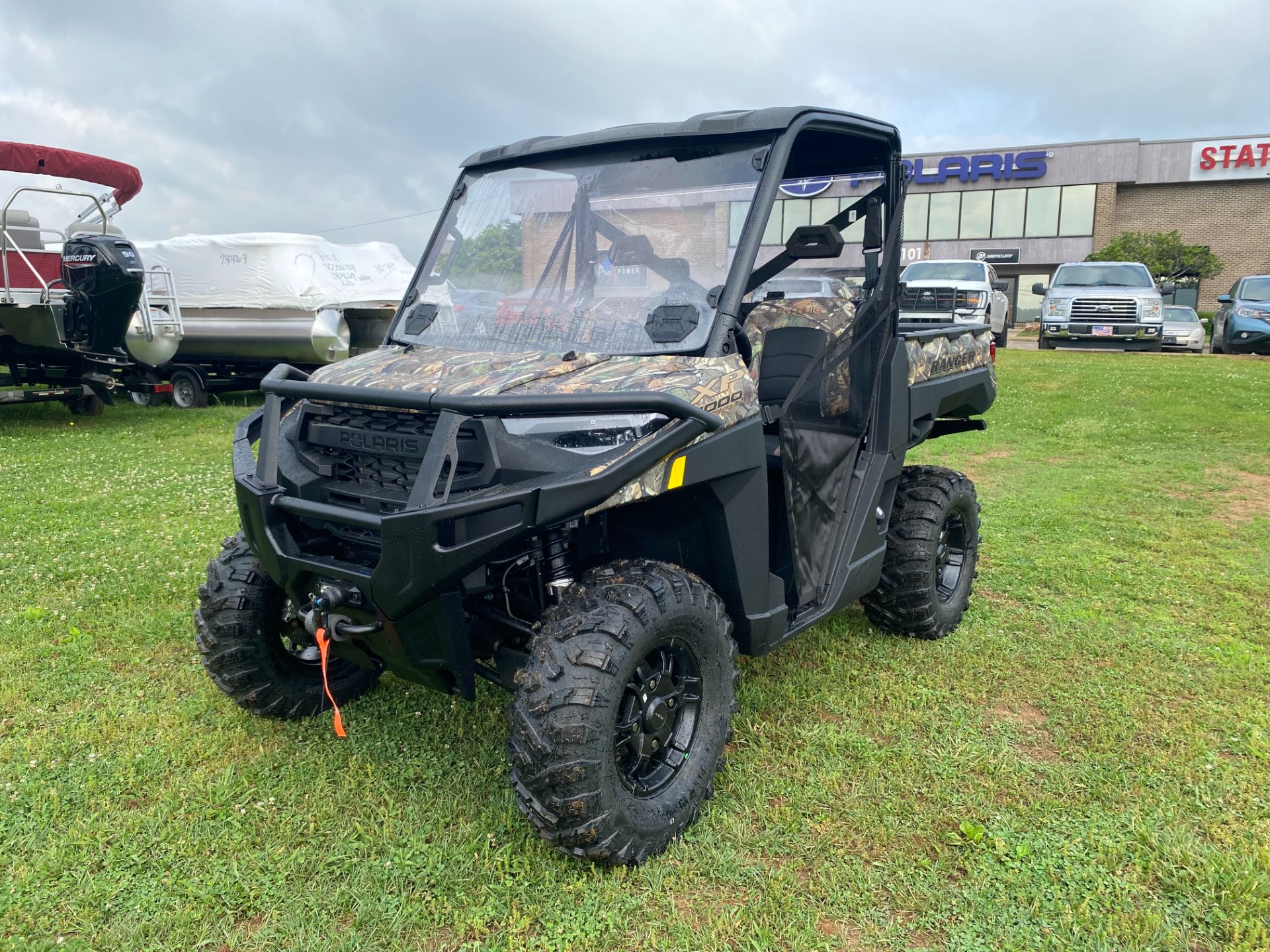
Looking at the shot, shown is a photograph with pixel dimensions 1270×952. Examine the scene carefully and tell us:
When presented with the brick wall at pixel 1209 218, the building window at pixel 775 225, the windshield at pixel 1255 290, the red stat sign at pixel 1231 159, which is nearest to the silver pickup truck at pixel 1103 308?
the windshield at pixel 1255 290

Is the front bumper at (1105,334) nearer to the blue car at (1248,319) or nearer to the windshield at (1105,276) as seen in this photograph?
the windshield at (1105,276)

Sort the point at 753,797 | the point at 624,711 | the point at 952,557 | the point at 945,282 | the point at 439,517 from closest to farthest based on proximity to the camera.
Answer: the point at 439,517, the point at 624,711, the point at 753,797, the point at 952,557, the point at 945,282

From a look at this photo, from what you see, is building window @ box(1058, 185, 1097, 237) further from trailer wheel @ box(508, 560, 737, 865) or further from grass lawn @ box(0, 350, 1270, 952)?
trailer wheel @ box(508, 560, 737, 865)

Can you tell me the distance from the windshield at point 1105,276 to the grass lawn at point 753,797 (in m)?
13.6

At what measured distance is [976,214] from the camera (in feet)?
134

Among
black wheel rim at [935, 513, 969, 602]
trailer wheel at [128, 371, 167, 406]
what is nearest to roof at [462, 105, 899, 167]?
black wheel rim at [935, 513, 969, 602]

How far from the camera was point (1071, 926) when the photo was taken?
8.41ft

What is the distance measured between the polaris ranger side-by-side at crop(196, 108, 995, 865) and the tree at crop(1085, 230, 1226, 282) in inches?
1471

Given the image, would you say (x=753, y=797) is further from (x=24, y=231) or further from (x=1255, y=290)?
(x=1255, y=290)

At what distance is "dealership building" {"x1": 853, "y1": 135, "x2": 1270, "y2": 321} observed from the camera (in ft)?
129

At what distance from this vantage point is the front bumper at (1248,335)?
1758cm

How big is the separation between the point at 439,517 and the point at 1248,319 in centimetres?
1988

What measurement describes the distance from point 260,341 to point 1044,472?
965 centimetres

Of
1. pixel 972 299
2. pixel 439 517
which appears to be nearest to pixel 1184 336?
pixel 972 299
